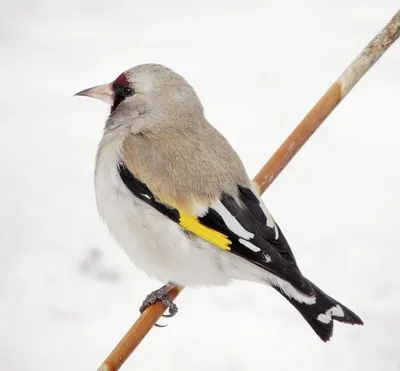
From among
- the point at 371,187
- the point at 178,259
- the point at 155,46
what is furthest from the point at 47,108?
the point at 178,259

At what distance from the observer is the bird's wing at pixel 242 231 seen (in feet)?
14.5

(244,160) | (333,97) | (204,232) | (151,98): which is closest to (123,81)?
(151,98)

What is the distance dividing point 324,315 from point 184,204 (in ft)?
2.60

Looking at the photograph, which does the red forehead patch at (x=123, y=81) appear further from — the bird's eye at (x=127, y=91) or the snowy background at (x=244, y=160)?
the snowy background at (x=244, y=160)

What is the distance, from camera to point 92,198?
6512mm

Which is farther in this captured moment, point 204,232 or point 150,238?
point 150,238

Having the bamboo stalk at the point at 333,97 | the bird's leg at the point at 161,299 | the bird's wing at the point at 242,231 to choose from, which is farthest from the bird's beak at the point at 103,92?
the bird's leg at the point at 161,299

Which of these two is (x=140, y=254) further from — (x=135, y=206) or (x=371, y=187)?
(x=371, y=187)

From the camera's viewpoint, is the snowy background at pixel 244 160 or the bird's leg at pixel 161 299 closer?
the bird's leg at pixel 161 299

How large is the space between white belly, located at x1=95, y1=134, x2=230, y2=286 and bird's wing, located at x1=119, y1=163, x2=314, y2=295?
67 millimetres

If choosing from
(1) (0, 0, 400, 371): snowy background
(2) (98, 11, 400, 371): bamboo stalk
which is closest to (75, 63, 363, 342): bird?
(2) (98, 11, 400, 371): bamboo stalk

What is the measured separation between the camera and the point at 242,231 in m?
4.46

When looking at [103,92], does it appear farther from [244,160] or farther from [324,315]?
[244,160]

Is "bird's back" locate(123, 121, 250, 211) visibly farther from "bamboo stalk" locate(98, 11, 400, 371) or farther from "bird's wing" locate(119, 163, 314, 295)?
"bamboo stalk" locate(98, 11, 400, 371)
